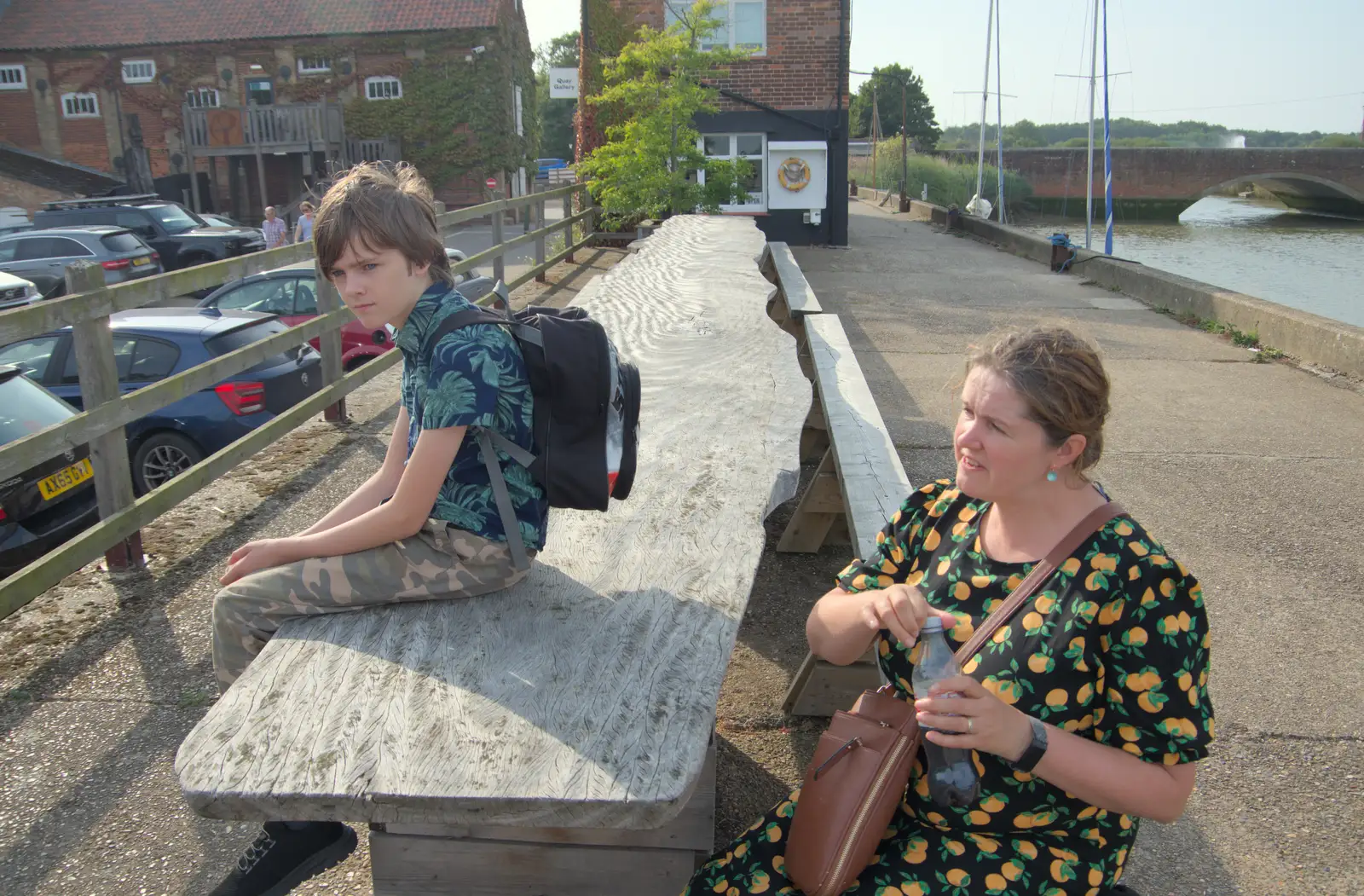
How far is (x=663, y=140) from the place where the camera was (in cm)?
1684

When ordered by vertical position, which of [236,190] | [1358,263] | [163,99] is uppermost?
[163,99]

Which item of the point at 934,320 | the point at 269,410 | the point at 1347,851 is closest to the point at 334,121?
the point at 934,320

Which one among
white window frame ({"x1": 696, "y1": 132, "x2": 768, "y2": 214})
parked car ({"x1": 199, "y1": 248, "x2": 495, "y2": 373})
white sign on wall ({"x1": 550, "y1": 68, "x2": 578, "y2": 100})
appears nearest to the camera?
parked car ({"x1": 199, "y1": 248, "x2": 495, "y2": 373})

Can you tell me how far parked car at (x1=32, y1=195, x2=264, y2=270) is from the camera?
73.0 feet

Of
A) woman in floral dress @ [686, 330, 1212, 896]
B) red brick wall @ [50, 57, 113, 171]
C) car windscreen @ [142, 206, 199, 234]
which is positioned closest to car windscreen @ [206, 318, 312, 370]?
woman in floral dress @ [686, 330, 1212, 896]

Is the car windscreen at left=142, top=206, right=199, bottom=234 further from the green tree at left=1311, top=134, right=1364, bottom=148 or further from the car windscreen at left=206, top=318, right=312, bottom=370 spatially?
the green tree at left=1311, top=134, right=1364, bottom=148

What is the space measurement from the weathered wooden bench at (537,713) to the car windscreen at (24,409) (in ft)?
11.6

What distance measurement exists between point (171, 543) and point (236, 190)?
36918mm

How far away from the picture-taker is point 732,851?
6.61 ft

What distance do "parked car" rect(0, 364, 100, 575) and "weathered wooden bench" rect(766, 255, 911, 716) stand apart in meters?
3.33

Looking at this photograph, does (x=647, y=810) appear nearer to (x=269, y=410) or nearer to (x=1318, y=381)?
(x=269, y=410)

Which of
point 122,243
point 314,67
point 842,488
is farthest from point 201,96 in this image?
point 842,488

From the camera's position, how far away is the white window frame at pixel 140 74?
37.0 m

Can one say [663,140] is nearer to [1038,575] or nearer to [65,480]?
[65,480]
